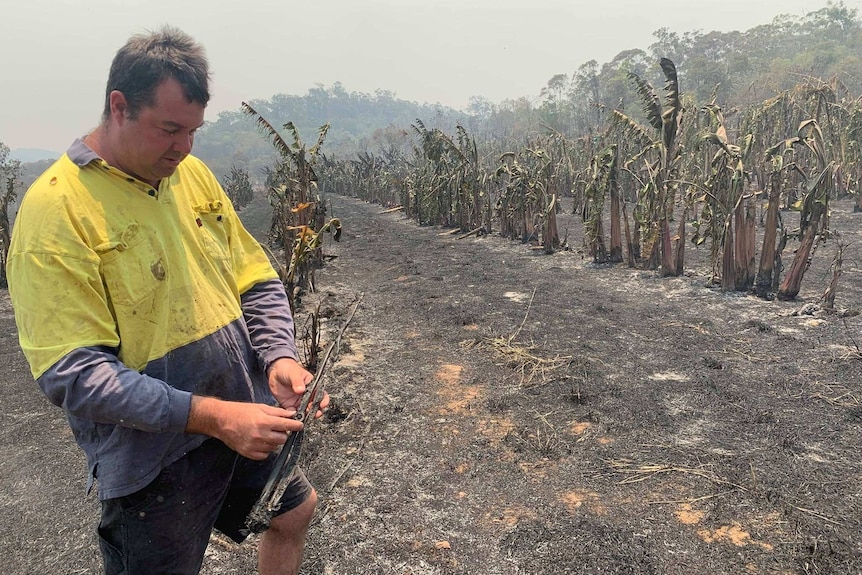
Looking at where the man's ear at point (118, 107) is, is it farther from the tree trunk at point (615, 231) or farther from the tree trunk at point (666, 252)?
the tree trunk at point (615, 231)

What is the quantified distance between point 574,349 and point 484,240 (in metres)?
7.22

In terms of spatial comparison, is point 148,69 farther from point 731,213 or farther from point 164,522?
point 731,213

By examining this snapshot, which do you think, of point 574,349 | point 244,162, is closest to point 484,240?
point 574,349

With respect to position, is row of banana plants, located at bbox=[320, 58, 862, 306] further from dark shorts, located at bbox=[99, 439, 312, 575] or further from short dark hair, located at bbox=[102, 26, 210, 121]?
dark shorts, located at bbox=[99, 439, 312, 575]

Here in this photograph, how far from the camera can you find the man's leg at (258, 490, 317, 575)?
173cm

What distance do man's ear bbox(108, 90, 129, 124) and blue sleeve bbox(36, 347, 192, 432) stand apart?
57 centimetres

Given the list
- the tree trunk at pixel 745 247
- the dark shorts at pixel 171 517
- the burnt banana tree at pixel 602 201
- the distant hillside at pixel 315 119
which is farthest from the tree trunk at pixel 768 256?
the distant hillside at pixel 315 119

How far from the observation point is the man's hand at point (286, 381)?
64.0 inches

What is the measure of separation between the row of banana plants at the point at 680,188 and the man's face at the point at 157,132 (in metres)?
6.12

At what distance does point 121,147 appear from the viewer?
1.32 metres

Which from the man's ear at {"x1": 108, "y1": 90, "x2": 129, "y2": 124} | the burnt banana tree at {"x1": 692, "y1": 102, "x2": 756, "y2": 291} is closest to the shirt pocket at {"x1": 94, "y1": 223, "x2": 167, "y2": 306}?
the man's ear at {"x1": 108, "y1": 90, "x2": 129, "y2": 124}

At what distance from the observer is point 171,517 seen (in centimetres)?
142

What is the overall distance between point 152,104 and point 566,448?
3178 millimetres

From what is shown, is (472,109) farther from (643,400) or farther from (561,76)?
(643,400)
